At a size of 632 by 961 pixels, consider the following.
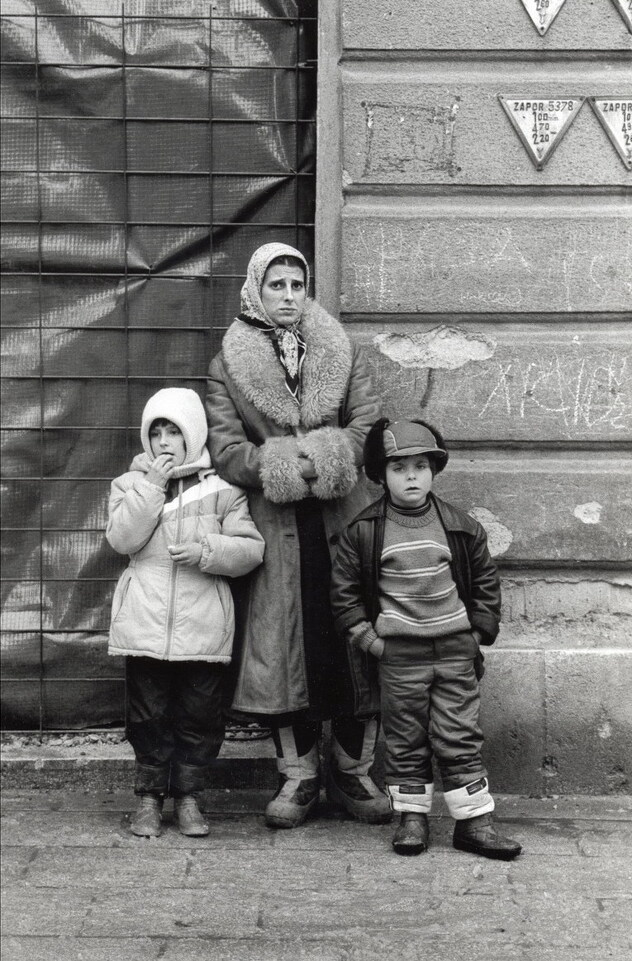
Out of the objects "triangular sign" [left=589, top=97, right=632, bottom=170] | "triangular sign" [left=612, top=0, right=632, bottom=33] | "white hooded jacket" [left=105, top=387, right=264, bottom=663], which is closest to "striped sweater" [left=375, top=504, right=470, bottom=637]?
"white hooded jacket" [left=105, top=387, right=264, bottom=663]

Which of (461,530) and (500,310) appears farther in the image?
(500,310)

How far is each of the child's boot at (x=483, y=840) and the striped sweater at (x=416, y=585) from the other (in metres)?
0.68

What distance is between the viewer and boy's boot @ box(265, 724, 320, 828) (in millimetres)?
4527

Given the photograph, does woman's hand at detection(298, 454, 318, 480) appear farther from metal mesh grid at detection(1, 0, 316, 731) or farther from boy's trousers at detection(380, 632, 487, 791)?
metal mesh grid at detection(1, 0, 316, 731)

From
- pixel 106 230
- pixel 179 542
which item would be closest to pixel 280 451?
pixel 179 542

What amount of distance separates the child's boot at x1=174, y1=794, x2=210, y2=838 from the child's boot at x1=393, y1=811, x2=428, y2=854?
2.34 ft

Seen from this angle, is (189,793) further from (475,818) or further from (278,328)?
(278,328)

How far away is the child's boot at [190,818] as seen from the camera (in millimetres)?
4371

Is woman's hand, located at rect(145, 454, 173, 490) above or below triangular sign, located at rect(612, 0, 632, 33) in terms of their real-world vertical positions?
below

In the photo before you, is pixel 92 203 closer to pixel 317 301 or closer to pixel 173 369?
pixel 173 369

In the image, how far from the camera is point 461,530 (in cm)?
430

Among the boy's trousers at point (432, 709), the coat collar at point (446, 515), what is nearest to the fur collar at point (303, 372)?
the coat collar at point (446, 515)

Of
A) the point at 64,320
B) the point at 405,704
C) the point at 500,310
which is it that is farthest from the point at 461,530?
the point at 64,320

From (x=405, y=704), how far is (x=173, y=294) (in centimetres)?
204
